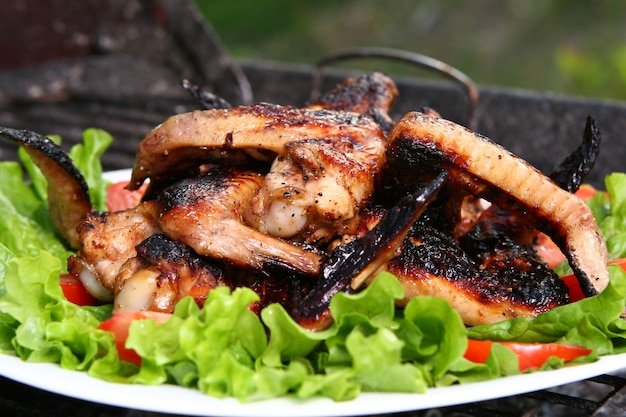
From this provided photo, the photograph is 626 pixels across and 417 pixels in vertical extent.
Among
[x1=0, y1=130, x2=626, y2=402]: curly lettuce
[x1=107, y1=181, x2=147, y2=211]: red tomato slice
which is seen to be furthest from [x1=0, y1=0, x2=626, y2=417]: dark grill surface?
[x1=0, y1=130, x2=626, y2=402]: curly lettuce

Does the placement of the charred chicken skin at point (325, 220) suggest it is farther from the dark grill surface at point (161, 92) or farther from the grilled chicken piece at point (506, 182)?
the dark grill surface at point (161, 92)

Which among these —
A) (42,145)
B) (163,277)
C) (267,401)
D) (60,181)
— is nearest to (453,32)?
(60,181)

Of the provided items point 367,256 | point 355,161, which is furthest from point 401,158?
point 367,256

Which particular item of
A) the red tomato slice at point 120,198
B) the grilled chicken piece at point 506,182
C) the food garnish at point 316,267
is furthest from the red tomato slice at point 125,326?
the red tomato slice at point 120,198

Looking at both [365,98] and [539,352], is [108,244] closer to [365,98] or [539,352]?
[365,98]

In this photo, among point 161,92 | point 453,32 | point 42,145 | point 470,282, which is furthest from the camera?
point 453,32

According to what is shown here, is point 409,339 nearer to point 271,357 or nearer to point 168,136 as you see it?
point 271,357
